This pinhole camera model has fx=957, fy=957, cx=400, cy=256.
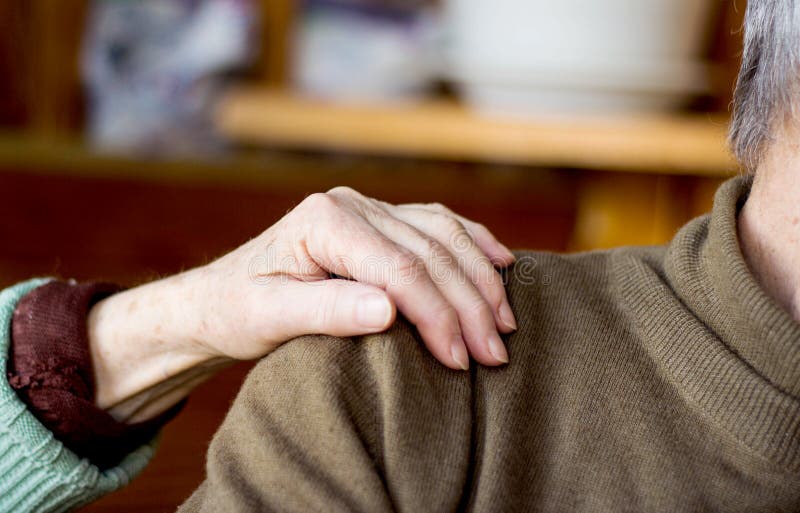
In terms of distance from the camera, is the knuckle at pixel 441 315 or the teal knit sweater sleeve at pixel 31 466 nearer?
the knuckle at pixel 441 315

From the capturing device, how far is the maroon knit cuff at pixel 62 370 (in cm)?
84

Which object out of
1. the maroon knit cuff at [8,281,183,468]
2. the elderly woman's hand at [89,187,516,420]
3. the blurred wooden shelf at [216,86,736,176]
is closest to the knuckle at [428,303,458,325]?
the elderly woman's hand at [89,187,516,420]

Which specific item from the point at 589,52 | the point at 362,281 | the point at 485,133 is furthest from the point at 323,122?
the point at 362,281

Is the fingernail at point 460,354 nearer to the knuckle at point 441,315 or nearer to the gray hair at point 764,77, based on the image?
the knuckle at point 441,315

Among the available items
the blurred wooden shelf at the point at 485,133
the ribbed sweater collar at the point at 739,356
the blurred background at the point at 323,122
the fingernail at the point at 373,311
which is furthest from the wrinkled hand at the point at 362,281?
the blurred wooden shelf at the point at 485,133

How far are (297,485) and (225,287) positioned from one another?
21 centimetres

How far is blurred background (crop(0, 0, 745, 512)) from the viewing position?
147cm

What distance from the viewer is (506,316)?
71 centimetres

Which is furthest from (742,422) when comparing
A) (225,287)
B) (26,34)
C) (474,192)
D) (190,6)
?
(26,34)

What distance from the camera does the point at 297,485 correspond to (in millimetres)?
630

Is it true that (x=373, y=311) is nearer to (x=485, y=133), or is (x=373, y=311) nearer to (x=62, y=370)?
(x=62, y=370)

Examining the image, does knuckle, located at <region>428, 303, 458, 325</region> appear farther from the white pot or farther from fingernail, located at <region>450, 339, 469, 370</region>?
the white pot

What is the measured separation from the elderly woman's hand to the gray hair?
224 mm

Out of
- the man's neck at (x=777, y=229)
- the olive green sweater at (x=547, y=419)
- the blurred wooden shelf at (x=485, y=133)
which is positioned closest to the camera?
the olive green sweater at (x=547, y=419)
